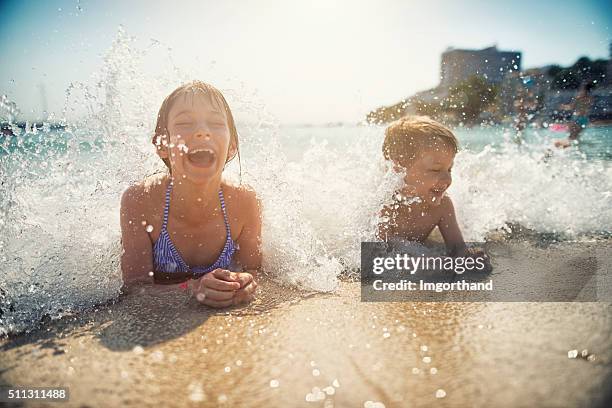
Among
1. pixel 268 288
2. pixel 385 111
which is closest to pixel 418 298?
pixel 268 288

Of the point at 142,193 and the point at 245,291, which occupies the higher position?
the point at 142,193

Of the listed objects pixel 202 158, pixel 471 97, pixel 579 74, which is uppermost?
pixel 579 74

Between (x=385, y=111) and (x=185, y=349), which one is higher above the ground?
(x=385, y=111)

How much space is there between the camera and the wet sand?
42.8 inches

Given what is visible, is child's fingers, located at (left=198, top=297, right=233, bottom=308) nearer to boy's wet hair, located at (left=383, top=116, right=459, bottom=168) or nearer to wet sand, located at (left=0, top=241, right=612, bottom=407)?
wet sand, located at (left=0, top=241, right=612, bottom=407)

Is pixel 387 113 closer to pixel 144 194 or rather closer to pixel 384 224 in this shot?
pixel 384 224

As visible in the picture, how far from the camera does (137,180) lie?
3.20m

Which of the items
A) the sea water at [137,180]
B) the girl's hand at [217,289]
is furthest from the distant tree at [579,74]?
the girl's hand at [217,289]

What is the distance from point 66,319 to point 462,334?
168cm

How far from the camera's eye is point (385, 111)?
492cm

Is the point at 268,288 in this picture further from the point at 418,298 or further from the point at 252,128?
the point at 252,128

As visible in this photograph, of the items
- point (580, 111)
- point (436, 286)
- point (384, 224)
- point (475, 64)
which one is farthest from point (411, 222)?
point (580, 111)

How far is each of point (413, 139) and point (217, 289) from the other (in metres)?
2.09

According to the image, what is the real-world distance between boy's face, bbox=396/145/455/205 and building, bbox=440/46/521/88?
4127mm
